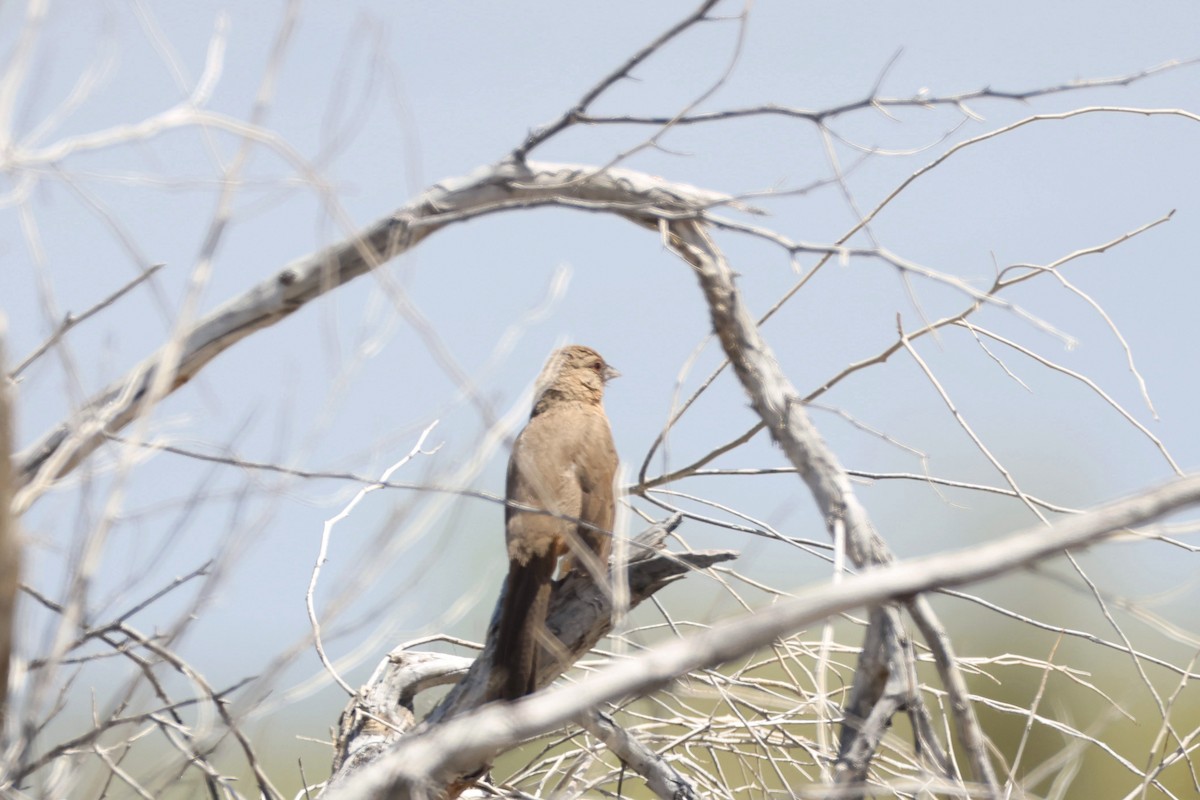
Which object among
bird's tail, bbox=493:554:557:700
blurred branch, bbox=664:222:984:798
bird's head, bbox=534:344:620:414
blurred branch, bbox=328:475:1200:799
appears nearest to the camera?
blurred branch, bbox=328:475:1200:799

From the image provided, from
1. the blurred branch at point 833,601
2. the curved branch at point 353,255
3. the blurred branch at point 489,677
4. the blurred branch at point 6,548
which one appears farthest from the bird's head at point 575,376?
the blurred branch at point 833,601

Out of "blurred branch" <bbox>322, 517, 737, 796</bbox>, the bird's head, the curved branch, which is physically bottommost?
"blurred branch" <bbox>322, 517, 737, 796</bbox>

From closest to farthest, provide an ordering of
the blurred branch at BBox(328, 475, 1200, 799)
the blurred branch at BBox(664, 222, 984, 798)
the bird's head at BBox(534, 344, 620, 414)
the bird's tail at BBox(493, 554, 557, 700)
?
the blurred branch at BBox(328, 475, 1200, 799) < the blurred branch at BBox(664, 222, 984, 798) < the bird's tail at BBox(493, 554, 557, 700) < the bird's head at BBox(534, 344, 620, 414)

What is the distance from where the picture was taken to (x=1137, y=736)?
37.9 feet

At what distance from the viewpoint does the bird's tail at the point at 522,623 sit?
397cm

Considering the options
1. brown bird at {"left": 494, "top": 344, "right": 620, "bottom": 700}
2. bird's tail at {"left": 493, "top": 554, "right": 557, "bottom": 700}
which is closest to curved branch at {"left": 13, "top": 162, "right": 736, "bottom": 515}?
brown bird at {"left": 494, "top": 344, "right": 620, "bottom": 700}

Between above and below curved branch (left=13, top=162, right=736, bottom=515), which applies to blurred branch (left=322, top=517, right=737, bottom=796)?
below

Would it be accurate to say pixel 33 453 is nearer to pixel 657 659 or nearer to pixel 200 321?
pixel 200 321

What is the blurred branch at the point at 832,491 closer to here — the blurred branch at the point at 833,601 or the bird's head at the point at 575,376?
the blurred branch at the point at 833,601

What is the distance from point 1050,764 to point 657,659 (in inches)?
52.1

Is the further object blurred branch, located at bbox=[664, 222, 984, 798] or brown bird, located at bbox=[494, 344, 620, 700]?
brown bird, located at bbox=[494, 344, 620, 700]

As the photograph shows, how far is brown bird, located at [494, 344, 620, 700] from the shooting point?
4.04 m

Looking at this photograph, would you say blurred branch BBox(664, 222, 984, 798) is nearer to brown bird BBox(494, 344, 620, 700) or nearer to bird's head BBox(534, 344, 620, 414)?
Answer: brown bird BBox(494, 344, 620, 700)

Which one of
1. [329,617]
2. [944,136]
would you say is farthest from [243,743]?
[944,136]
